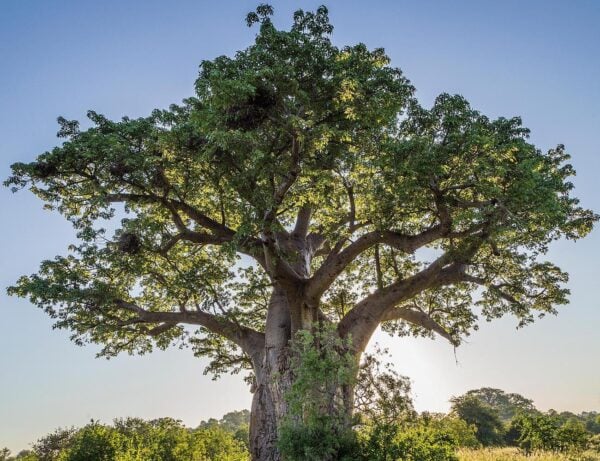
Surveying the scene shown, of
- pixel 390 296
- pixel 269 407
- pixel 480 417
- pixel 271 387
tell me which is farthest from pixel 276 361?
pixel 480 417

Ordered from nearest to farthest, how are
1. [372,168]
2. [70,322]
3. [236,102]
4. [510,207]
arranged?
[236,102]
[510,207]
[372,168]
[70,322]

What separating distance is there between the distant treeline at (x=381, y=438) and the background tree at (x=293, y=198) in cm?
89

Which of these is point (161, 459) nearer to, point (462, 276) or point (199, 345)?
point (199, 345)

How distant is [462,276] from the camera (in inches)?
410

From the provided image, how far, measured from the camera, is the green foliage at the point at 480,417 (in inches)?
1114

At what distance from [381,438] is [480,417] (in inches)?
1095

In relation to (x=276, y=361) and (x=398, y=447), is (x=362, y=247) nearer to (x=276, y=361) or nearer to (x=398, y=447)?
(x=276, y=361)

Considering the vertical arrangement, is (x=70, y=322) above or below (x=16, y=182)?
below

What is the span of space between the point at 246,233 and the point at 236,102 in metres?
2.58

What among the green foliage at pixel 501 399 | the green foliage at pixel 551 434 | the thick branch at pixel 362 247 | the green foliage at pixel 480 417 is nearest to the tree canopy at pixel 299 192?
the thick branch at pixel 362 247

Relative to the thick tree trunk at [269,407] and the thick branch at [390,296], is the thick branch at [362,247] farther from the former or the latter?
the thick tree trunk at [269,407]

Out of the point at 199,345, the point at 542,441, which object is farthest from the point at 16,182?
the point at 542,441

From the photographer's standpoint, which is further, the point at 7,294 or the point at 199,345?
the point at 199,345

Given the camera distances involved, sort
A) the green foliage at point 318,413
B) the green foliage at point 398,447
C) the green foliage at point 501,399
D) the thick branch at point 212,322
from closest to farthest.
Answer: the green foliage at point 318,413 < the green foliage at point 398,447 < the thick branch at point 212,322 < the green foliage at point 501,399
